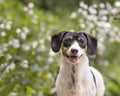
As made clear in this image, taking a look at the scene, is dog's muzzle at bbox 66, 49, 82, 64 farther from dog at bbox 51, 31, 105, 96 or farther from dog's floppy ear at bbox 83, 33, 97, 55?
dog's floppy ear at bbox 83, 33, 97, 55

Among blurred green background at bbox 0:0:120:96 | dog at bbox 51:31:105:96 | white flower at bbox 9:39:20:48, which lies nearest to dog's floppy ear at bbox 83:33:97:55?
dog at bbox 51:31:105:96

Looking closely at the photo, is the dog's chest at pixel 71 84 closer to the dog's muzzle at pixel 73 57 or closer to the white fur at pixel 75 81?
the white fur at pixel 75 81

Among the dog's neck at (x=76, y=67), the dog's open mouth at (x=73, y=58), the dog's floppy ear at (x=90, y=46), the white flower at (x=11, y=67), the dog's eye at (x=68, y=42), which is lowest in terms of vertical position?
the white flower at (x=11, y=67)

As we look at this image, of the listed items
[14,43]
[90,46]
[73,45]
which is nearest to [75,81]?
[90,46]

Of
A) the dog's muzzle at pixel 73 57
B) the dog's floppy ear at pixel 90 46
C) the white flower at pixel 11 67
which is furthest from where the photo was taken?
the white flower at pixel 11 67

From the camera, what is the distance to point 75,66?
5695mm

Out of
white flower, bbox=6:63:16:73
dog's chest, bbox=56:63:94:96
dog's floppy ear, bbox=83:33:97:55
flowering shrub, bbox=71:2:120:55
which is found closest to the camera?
dog's floppy ear, bbox=83:33:97:55

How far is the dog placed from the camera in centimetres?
550

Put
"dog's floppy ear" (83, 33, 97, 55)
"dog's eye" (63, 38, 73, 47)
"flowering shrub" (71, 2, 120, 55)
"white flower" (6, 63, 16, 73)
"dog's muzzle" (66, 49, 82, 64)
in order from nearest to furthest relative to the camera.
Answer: "dog's muzzle" (66, 49, 82, 64)
"dog's eye" (63, 38, 73, 47)
"dog's floppy ear" (83, 33, 97, 55)
"white flower" (6, 63, 16, 73)
"flowering shrub" (71, 2, 120, 55)

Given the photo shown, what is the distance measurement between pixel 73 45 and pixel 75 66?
0.37 metres

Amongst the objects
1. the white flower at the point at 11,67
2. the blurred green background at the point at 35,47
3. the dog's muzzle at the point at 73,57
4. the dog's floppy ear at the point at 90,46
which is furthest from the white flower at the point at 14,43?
the dog's muzzle at the point at 73,57

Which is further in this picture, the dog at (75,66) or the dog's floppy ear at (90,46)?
the dog's floppy ear at (90,46)

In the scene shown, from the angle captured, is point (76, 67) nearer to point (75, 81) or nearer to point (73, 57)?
point (75, 81)

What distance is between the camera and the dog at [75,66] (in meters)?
5.50
